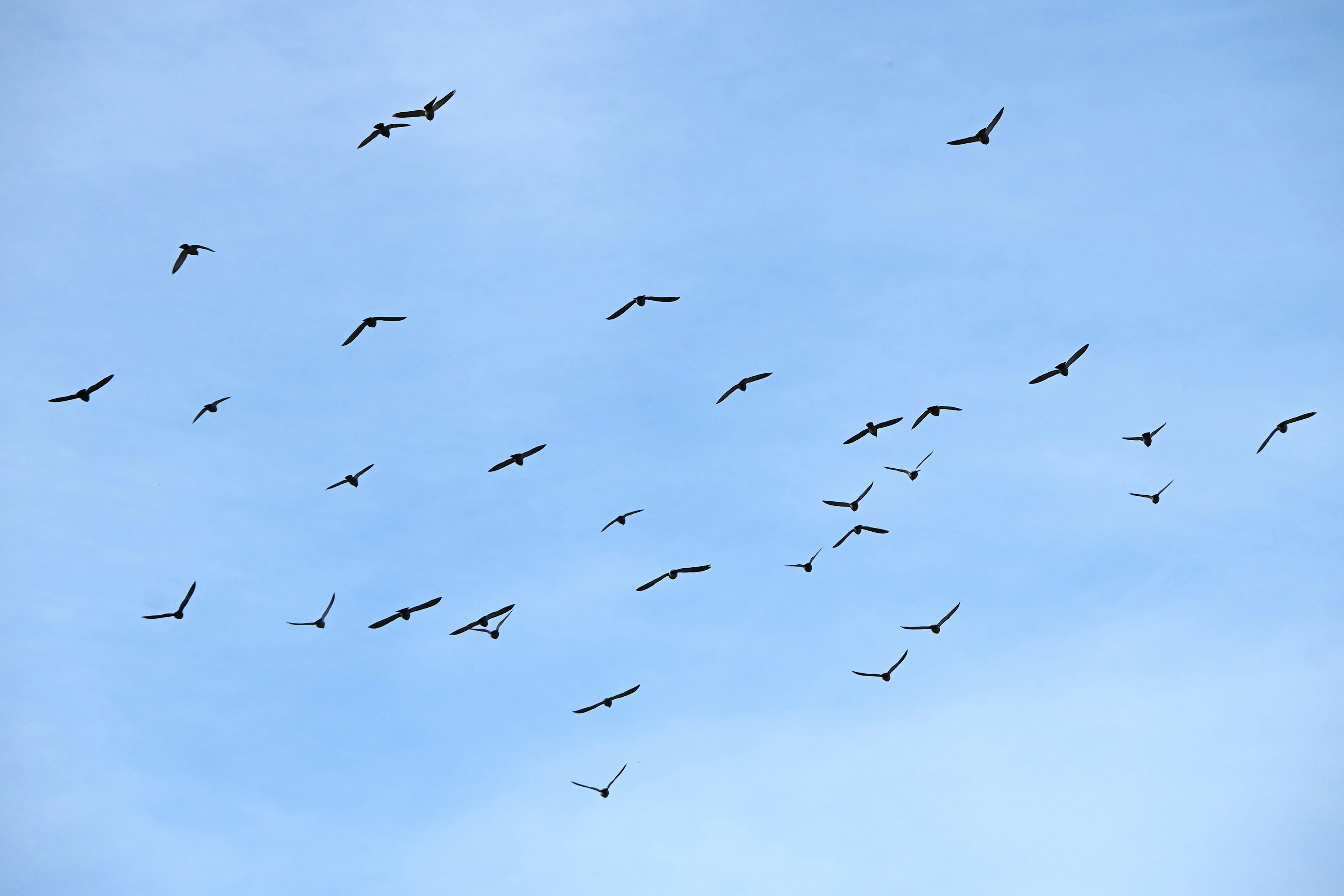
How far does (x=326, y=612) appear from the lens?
7819cm

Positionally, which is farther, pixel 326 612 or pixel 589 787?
pixel 589 787

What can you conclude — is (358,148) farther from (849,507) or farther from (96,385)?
(849,507)

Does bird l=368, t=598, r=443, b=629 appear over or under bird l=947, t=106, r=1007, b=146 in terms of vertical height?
under

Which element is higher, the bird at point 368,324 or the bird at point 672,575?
the bird at point 368,324

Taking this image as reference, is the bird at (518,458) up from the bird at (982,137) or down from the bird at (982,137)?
down

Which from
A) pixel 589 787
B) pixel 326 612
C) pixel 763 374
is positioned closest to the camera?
pixel 763 374

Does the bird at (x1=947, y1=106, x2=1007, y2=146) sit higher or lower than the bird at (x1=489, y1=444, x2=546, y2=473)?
higher

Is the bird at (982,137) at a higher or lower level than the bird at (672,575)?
higher

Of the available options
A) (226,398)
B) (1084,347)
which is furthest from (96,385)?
(1084,347)

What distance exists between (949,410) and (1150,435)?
12228 millimetres

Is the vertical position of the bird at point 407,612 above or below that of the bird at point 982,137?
below

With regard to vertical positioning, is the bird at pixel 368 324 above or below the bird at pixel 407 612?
above

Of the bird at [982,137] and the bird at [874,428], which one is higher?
the bird at [982,137]

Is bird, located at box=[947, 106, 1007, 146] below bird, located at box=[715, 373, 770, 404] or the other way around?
the other way around
